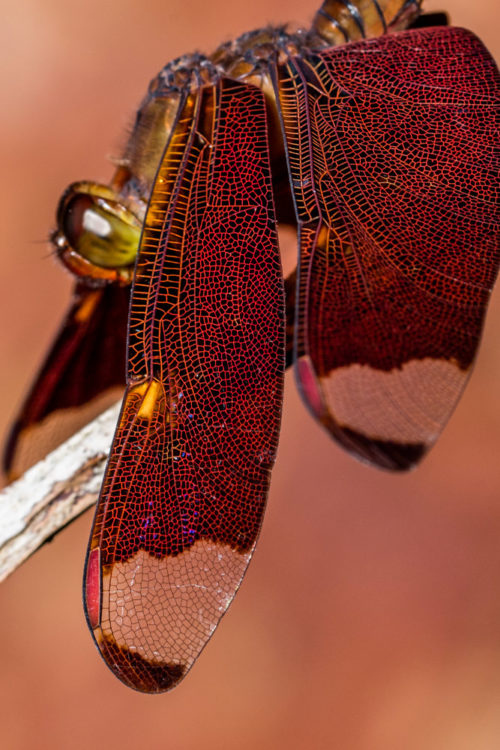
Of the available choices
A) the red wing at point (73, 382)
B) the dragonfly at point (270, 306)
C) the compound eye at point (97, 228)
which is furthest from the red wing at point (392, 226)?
the red wing at point (73, 382)

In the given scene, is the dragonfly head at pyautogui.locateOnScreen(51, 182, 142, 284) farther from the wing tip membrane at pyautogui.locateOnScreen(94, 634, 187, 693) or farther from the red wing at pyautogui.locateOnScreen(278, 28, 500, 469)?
the wing tip membrane at pyautogui.locateOnScreen(94, 634, 187, 693)

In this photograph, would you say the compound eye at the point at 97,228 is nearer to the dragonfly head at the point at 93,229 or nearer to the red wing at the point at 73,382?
the dragonfly head at the point at 93,229

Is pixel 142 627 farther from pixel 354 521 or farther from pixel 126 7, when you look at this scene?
pixel 126 7

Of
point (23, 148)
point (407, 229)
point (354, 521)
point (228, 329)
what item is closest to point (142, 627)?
point (228, 329)

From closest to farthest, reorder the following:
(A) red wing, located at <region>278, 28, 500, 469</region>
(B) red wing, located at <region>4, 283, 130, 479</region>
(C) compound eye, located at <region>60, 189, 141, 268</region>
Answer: (A) red wing, located at <region>278, 28, 500, 469</region> < (C) compound eye, located at <region>60, 189, 141, 268</region> < (B) red wing, located at <region>4, 283, 130, 479</region>

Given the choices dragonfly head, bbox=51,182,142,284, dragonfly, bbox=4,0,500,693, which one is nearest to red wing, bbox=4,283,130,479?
dragonfly head, bbox=51,182,142,284

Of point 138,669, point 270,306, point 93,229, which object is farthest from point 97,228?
point 138,669

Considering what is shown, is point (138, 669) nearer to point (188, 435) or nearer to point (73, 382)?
point (188, 435)
